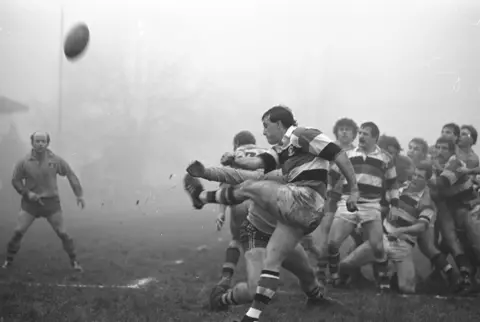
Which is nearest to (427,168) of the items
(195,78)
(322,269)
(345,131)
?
(345,131)

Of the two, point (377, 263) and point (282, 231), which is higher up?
point (282, 231)

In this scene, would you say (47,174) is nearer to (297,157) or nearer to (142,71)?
(297,157)

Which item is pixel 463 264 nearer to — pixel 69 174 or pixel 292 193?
pixel 292 193

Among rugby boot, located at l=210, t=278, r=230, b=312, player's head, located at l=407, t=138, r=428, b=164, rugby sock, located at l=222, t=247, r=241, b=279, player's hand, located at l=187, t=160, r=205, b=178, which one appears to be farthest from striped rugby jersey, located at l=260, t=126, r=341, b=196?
player's head, located at l=407, t=138, r=428, b=164

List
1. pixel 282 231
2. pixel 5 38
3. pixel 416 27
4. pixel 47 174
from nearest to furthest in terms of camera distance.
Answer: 1. pixel 282 231
2. pixel 47 174
3. pixel 5 38
4. pixel 416 27

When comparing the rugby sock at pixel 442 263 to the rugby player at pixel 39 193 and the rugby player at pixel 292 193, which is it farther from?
the rugby player at pixel 39 193

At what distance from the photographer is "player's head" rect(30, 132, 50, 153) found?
642 cm

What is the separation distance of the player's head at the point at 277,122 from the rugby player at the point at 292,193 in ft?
0.38

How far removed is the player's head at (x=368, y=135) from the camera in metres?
5.65

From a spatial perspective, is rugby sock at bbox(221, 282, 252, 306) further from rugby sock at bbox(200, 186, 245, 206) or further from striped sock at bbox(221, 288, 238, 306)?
rugby sock at bbox(200, 186, 245, 206)

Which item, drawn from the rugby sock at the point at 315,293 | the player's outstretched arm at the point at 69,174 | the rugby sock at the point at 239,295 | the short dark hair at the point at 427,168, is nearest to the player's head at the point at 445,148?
the short dark hair at the point at 427,168

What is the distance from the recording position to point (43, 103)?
59.9 ft

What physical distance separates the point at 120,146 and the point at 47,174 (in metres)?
14.8

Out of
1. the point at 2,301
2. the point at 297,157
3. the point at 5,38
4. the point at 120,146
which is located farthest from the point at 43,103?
the point at 297,157
